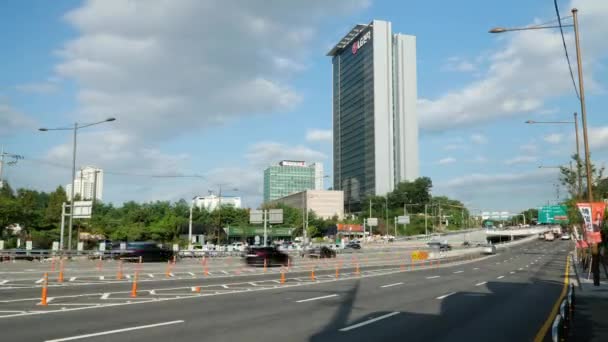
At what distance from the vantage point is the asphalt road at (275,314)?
11789mm

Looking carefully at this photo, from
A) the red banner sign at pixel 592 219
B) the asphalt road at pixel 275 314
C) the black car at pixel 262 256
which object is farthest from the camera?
the black car at pixel 262 256

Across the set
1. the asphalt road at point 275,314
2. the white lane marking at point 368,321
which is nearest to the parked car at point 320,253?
the asphalt road at point 275,314

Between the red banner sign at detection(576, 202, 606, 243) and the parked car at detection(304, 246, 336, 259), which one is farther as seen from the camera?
the parked car at detection(304, 246, 336, 259)

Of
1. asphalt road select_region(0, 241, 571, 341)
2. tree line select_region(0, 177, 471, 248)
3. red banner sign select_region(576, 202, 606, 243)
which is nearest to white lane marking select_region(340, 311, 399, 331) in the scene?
asphalt road select_region(0, 241, 571, 341)

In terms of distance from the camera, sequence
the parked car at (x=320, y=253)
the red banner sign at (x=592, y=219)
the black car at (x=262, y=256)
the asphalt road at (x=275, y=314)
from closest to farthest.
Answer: the asphalt road at (x=275, y=314) → the red banner sign at (x=592, y=219) → the black car at (x=262, y=256) → the parked car at (x=320, y=253)

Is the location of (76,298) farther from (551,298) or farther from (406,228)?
(406,228)

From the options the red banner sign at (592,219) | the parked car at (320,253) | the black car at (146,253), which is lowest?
the parked car at (320,253)

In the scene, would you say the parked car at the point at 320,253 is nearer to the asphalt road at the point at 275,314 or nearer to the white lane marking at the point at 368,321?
the asphalt road at the point at 275,314

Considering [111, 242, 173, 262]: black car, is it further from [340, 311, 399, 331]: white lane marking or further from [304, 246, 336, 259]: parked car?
[340, 311, 399, 331]: white lane marking

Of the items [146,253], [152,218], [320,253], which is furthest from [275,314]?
[152,218]

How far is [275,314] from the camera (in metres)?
15.3

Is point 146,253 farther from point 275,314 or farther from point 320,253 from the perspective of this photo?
point 275,314

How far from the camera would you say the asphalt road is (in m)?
11.8

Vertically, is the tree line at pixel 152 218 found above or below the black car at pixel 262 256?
above
